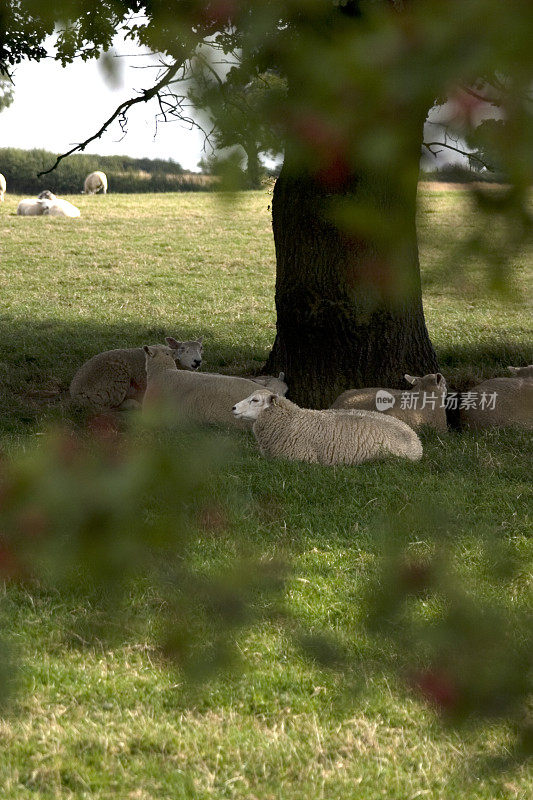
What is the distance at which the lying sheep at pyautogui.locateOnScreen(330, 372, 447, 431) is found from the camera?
8148mm

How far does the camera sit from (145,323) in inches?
602

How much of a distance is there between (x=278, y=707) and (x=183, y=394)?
4.80m

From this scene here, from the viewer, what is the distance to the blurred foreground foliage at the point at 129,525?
3.27 feet

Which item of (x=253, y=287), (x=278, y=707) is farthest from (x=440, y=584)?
(x=253, y=287)

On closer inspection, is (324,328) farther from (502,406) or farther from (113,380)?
(113,380)

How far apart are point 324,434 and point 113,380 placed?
327 cm

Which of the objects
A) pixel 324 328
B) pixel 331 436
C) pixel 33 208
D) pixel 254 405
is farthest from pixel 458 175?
pixel 33 208

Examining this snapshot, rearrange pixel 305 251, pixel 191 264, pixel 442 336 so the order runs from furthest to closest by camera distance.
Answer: pixel 191 264 → pixel 442 336 → pixel 305 251

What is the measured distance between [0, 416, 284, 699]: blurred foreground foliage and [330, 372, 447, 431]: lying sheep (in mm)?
7012

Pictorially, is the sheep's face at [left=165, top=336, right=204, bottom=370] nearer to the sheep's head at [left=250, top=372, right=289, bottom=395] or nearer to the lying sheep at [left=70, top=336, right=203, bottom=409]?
the lying sheep at [left=70, top=336, right=203, bottom=409]

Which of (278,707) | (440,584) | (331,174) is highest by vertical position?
(331,174)

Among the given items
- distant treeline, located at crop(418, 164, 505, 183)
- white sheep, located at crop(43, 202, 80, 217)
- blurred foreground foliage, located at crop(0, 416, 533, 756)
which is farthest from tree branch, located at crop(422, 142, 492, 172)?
white sheep, located at crop(43, 202, 80, 217)

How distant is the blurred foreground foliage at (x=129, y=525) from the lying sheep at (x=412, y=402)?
7.01 meters

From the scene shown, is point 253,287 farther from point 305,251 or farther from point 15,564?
point 15,564
